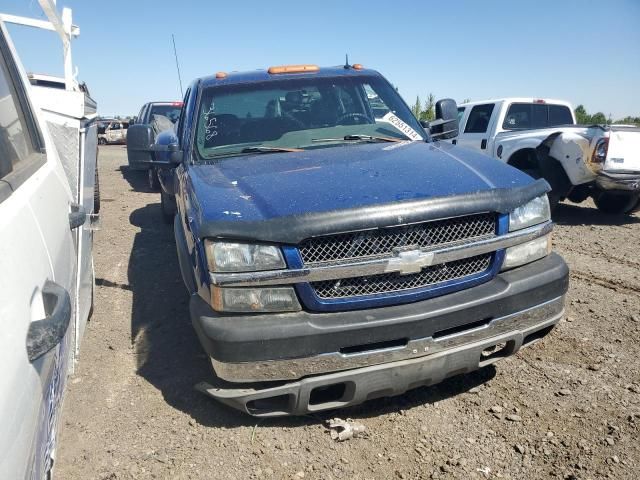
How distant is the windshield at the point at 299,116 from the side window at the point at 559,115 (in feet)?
20.2

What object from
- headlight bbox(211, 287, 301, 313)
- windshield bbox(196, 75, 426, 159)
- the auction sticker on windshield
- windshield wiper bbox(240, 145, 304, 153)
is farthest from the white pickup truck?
headlight bbox(211, 287, 301, 313)

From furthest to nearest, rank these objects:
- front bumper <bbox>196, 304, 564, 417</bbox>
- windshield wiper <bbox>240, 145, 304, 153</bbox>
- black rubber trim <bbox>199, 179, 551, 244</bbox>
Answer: windshield wiper <bbox>240, 145, 304, 153</bbox> < front bumper <bbox>196, 304, 564, 417</bbox> < black rubber trim <bbox>199, 179, 551, 244</bbox>

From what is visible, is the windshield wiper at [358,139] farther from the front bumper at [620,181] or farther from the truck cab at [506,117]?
the truck cab at [506,117]

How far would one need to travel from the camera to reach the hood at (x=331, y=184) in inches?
92.8

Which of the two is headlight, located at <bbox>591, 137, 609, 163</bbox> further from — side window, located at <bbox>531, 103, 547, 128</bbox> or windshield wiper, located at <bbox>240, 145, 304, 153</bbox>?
windshield wiper, located at <bbox>240, 145, 304, 153</bbox>

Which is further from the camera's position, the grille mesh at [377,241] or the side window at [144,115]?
the side window at [144,115]

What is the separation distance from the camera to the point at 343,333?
2.33 metres

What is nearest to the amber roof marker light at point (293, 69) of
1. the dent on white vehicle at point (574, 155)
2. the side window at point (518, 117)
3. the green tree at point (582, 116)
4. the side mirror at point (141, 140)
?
the side mirror at point (141, 140)

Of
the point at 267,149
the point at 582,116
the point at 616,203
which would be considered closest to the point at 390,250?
the point at 267,149

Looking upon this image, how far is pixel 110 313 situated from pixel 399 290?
283cm

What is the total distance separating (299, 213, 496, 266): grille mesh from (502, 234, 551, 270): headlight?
12.2 inches

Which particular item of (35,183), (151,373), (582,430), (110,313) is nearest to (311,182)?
(35,183)

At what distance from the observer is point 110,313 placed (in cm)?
432

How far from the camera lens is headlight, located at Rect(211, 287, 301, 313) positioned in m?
2.34
